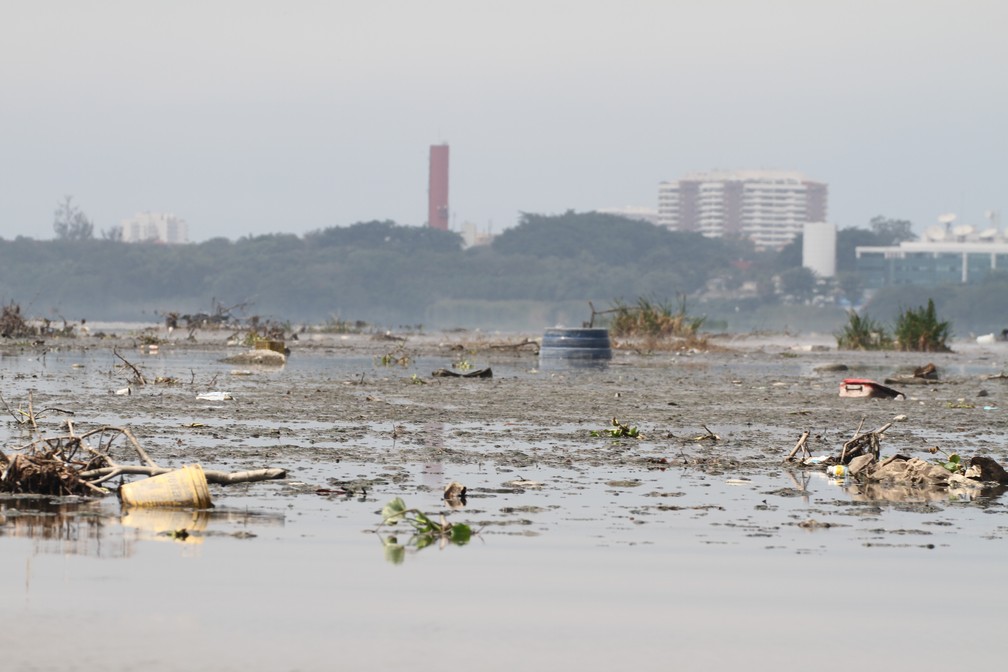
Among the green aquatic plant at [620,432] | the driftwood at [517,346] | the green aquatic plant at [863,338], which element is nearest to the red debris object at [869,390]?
the green aquatic plant at [620,432]

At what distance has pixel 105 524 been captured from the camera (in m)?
8.21

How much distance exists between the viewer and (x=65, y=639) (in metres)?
5.56

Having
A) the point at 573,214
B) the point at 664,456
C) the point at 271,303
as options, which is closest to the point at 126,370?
the point at 664,456

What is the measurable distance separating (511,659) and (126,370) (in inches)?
767

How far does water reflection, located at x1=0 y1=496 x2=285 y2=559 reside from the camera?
7.53m

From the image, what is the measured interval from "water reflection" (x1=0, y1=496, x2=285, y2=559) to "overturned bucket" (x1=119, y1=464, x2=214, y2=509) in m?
0.07

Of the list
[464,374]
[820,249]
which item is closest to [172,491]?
[464,374]

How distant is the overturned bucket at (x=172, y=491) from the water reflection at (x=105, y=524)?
2.7 inches

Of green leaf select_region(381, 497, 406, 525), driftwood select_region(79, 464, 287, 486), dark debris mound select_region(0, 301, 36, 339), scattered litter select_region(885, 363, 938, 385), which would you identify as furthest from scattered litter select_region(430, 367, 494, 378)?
green leaf select_region(381, 497, 406, 525)

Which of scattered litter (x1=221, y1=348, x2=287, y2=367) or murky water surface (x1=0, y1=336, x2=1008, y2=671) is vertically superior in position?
scattered litter (x1=221, y1=348, x2=287, y2=367)

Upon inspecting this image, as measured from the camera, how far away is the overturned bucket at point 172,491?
29.0 feet

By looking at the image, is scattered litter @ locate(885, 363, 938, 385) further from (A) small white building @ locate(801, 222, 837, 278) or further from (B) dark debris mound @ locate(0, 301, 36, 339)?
(A) small white building @ locate(801, 222, 837, 278)

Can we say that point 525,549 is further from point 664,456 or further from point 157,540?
point 664,456

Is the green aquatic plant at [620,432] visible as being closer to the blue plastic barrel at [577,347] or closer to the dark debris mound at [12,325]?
the blue plastic barrel at [577,347]
